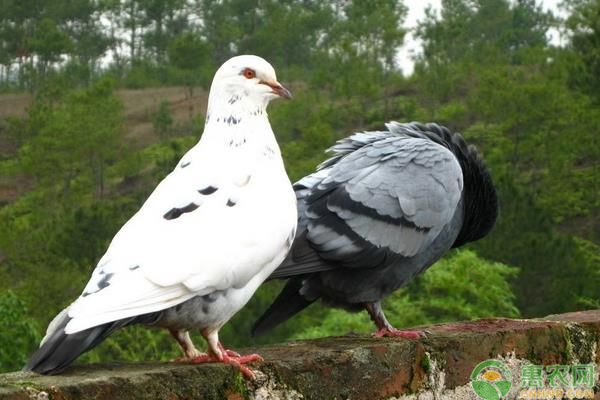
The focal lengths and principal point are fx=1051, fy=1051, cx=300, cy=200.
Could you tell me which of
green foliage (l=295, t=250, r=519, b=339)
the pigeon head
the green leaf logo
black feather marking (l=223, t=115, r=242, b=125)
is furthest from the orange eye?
green foliage (l=295, t=250, r=519, b=339)

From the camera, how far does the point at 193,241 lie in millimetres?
2965

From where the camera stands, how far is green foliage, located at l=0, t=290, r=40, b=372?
1405 centimetres

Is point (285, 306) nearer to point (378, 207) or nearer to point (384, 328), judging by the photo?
point (384, 328)

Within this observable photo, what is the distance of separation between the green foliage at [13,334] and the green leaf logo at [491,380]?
1137 cm

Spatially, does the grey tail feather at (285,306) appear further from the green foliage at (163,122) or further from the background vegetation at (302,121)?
the green foliage at (163,122)

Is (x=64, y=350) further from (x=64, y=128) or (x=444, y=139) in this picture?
(x=64, y=128)

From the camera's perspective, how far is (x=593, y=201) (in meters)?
26.8

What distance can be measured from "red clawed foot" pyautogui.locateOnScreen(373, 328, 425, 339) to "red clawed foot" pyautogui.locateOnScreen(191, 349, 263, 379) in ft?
2.60

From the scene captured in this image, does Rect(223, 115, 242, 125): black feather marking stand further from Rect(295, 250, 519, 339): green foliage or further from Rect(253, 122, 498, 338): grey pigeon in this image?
Rect(295, 250, 519, 339): green foliage

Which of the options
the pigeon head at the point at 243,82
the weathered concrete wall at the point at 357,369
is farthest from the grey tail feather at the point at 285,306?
the pigeon head at the point at 243,82

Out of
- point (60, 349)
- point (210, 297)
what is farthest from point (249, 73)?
point (60, 349)

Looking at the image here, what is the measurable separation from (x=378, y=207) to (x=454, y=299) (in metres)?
11.9

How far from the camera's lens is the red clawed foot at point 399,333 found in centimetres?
372

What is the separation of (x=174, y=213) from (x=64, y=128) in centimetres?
3143
